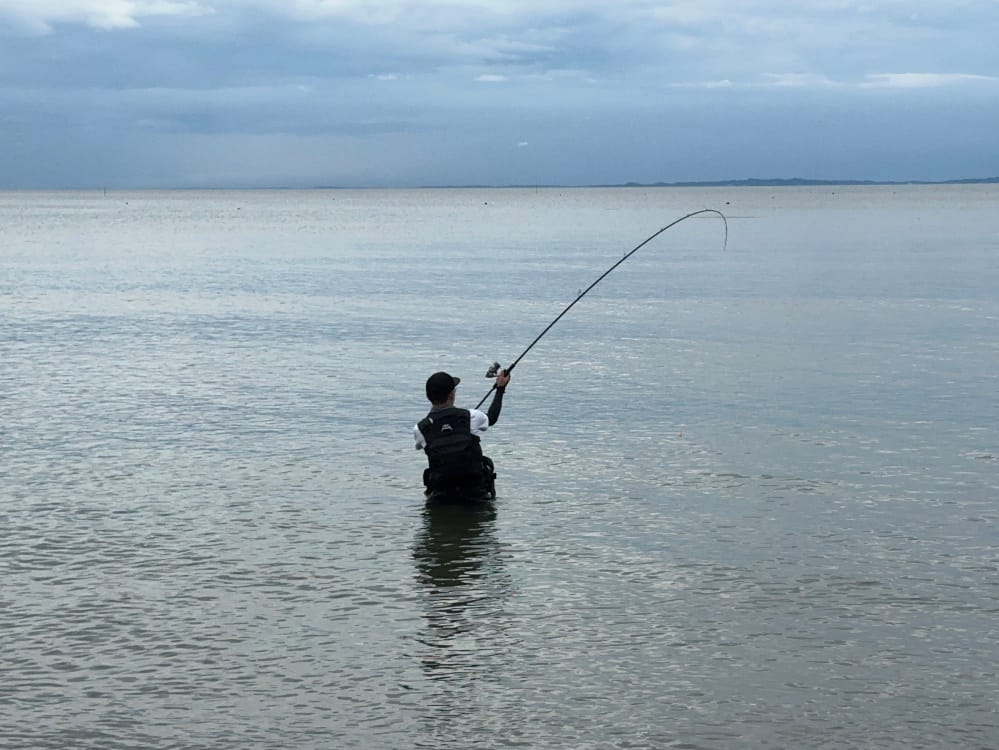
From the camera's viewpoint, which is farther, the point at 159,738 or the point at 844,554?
the point at 844,554

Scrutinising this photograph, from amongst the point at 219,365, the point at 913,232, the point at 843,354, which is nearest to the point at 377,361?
the point at 219,365

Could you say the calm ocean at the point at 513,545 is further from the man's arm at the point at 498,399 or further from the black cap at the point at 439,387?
the black cap at the point at 439,387

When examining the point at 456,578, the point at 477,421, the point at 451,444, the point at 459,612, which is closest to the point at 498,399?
the point at 477,421

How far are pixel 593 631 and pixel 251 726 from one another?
201cm

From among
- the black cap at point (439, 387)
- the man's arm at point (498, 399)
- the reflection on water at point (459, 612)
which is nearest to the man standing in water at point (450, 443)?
the black cap at point (439, 387)

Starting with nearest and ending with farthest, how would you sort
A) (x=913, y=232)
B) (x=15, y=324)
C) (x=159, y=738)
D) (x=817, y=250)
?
(x=159, y=738) → (x=15, y=324) → (x=817, y=250) → (x=913, y=232)

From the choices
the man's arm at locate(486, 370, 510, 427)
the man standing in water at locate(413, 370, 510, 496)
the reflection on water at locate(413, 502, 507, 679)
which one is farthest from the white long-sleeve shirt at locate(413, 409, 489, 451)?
the reflection on water at locate(413, 502, 507, 679)

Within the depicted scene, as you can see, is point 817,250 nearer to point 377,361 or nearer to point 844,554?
point 377,361

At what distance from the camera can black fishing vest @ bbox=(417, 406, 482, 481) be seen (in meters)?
9.68

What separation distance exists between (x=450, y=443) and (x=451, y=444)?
0.7 inches

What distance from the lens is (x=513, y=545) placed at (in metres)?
9.09

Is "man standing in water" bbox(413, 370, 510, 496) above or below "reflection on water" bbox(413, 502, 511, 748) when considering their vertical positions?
above

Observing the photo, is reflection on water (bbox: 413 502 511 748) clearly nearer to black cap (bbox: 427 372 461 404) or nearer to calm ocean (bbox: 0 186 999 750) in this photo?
calm ocean (bbox: 0 186 999 750)

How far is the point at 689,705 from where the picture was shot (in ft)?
20.5
